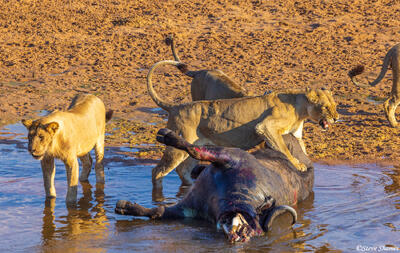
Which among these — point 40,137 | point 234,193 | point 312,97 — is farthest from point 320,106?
point 40,137

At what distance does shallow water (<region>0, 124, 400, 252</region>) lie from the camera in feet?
19.7

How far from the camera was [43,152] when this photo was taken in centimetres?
712

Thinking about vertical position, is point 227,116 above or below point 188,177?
above

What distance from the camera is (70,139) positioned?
7.55m

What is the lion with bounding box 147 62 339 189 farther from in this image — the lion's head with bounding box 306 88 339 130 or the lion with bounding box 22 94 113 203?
the lion with bounding box 22 94 113 203

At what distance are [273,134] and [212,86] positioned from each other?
223cm

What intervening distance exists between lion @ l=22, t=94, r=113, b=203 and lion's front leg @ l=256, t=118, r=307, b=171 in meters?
2.07

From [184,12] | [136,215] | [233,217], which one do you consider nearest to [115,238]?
[136,215]

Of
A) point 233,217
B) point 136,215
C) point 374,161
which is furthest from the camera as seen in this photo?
point 374,161

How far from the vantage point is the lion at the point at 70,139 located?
7105 mm

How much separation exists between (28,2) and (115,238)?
14.7 m

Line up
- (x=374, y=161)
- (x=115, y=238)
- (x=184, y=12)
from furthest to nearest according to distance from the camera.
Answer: (x=184, y=12) → (x=374, y=161) → (x=115, y=238)

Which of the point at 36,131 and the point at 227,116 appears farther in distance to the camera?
the point at 227,116

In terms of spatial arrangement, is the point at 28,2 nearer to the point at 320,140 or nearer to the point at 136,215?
the point at 320,140
